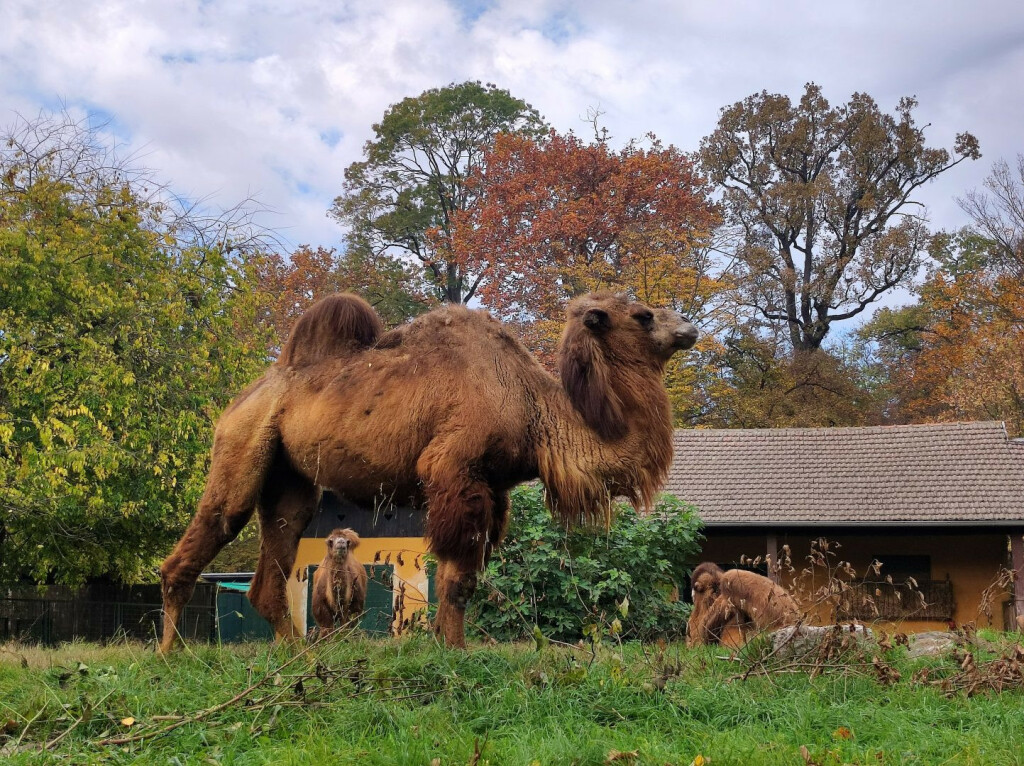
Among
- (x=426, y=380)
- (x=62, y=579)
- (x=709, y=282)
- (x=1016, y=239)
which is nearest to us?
(x=426, y=380)

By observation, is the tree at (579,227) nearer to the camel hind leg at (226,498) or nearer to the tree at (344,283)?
the tree at (344,283)

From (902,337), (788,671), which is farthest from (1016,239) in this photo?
(788,671)

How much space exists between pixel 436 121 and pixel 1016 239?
22415 mm

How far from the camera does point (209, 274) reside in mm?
19188

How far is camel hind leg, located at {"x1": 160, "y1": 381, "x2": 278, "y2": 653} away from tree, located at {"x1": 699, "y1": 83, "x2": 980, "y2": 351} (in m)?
31.5

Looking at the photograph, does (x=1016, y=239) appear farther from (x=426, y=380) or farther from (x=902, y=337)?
(x=426, y=380)

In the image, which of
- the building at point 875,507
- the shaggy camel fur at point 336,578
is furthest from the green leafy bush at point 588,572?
the building at point 875,507

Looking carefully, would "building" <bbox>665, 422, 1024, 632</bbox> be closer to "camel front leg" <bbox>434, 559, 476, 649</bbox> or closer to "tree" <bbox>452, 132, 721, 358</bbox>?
"tree" <bbox>452, 132, 721, 358</bbox>

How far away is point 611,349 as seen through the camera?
6.80m

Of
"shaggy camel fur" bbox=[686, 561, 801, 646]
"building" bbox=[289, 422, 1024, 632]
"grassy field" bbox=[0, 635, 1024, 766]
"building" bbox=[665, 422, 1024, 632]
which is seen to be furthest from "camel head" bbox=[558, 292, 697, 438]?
"building" bbox=[665, 422, 1024, 632]

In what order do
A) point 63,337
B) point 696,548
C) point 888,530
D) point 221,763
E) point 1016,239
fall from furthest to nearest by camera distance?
point 1016,239
point 888,530
point 63,337
point 696,548
point 221,763

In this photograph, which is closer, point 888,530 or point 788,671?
point 788,671

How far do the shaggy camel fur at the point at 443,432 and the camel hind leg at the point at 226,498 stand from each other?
0.4 inches

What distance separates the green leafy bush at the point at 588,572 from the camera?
37.8ft
